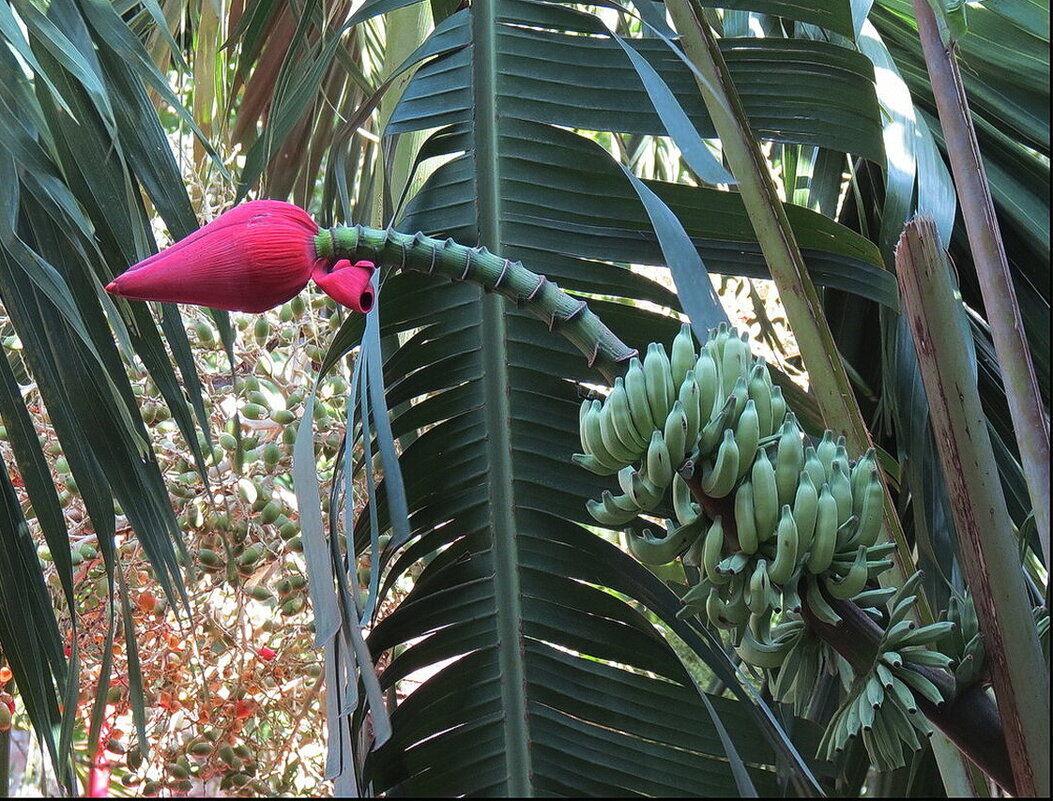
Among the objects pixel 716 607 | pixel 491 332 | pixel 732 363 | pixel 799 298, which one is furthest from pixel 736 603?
pixel 491 332

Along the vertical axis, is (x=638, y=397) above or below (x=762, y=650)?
above

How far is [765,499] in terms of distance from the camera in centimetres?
45

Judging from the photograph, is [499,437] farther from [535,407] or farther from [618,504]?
[618,504]

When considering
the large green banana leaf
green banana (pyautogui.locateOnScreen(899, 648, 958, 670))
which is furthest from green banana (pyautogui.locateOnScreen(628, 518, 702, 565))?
the large green banana leaf

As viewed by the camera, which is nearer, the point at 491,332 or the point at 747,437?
the point at 747,437

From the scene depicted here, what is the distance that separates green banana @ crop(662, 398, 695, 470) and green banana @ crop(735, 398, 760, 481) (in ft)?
0.08

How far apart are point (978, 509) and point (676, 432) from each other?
153 mm

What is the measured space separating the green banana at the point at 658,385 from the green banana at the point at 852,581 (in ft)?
0.34

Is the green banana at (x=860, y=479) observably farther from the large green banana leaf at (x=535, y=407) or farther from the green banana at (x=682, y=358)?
the large green banana leaf at (x=535, y=407)

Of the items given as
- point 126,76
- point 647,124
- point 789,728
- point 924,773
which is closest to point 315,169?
point 126,76

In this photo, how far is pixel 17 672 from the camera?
69 cm

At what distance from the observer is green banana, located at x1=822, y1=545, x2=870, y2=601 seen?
450mm

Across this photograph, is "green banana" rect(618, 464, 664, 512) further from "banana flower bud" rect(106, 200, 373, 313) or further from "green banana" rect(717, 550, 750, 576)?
"banana flower bud" rect(106, 200, 373, 313)

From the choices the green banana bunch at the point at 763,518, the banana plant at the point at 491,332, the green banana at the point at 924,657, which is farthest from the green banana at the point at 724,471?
the banana plant at the point at 491,332
